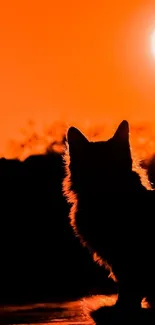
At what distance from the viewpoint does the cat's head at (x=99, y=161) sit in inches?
267

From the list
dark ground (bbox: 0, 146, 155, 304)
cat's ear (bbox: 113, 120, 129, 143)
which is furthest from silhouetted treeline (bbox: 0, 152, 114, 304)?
cat's ear (bbox: 113, 120, 129, 143)

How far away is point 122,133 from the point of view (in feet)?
23.4

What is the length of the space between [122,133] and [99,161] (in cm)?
39

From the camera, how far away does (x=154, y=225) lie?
5855 mm

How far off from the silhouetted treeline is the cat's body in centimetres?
915

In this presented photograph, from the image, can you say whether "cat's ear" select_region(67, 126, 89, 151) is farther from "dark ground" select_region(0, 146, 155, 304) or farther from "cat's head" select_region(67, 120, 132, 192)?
"dark ground" select_region(0, 146, 155, 304)

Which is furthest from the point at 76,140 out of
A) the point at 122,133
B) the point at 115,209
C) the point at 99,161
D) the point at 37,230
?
the point at 37,230

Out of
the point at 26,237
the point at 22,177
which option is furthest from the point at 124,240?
the point at 22,177

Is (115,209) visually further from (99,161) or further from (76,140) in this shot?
(76,140)

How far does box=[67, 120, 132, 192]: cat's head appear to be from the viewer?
267 inches

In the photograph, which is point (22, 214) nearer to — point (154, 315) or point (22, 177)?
point (22, 177)

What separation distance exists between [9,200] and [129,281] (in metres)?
18.3

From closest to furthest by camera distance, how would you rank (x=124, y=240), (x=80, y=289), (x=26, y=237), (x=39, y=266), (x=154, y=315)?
(x=154, y=315)
(x=124, y=240)
(x=80, y=289)
(x=39, y=266)
(x=26, y=237)

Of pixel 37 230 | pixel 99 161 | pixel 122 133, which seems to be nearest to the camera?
pixel 99 161
